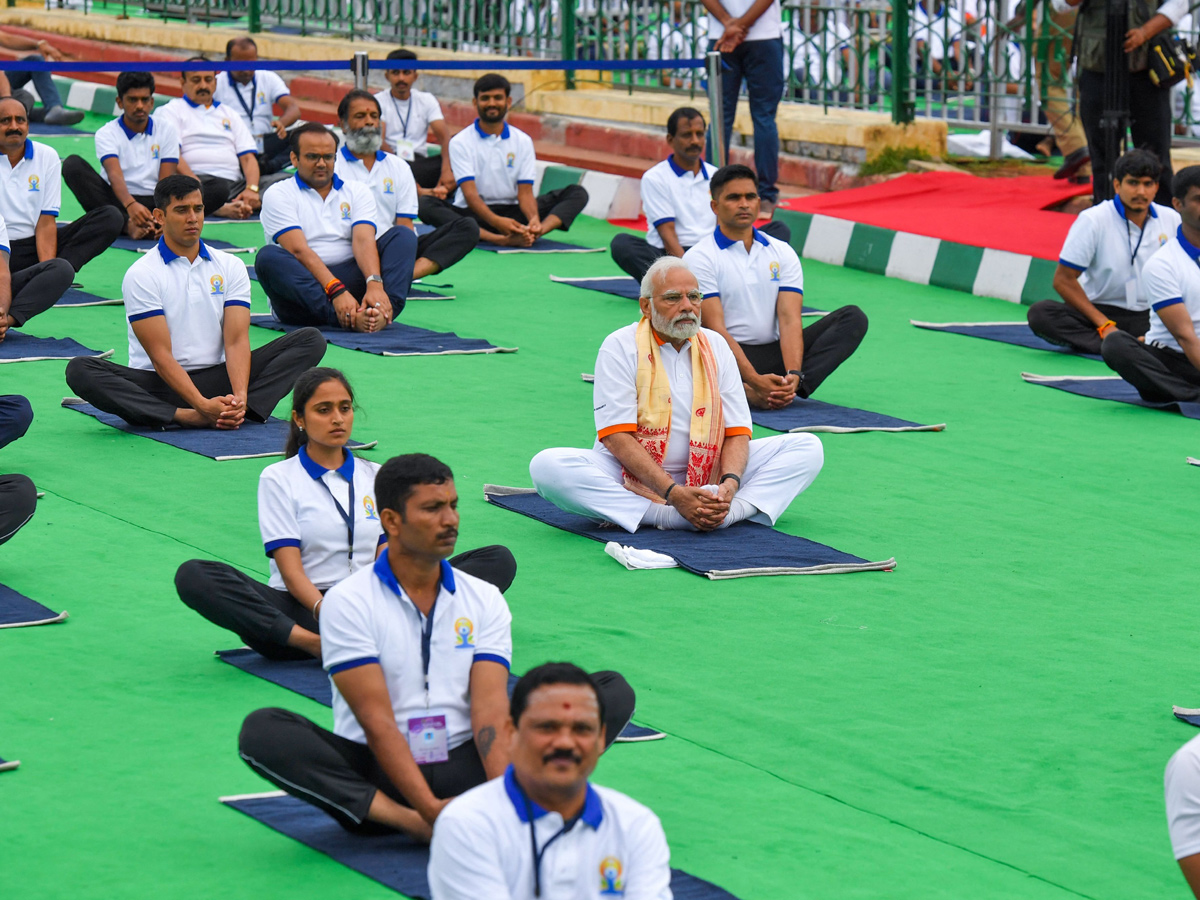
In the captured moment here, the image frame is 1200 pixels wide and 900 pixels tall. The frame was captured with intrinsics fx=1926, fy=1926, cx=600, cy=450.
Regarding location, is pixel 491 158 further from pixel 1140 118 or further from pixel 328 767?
pixel 328 767

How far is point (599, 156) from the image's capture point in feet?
49.4

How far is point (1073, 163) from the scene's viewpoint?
1289 centimetres

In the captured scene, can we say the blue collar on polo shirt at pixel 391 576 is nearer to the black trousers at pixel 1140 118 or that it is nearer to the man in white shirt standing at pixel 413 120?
the black trousers at pixel 1140 118

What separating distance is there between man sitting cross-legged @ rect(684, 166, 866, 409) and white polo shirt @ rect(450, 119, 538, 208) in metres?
4.24

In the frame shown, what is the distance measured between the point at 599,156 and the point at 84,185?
14.2 feet

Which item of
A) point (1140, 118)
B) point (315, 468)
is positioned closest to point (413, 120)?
point (1140, 118)

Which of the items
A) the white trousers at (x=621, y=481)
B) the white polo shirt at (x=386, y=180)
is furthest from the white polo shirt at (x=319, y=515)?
the white polo shirt at (x=386, y=180)

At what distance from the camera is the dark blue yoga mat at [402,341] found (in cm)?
955

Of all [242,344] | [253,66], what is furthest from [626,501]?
[253,66]

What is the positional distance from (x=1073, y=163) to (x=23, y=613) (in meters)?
9.10

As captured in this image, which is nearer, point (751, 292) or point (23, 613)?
point (23, 613)

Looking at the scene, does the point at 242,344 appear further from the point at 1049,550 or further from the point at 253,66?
the point at 253,66

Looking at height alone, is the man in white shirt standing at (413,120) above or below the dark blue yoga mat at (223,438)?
above

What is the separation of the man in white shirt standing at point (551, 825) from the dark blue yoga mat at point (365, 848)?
0.61m
